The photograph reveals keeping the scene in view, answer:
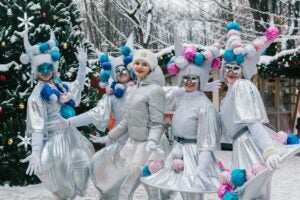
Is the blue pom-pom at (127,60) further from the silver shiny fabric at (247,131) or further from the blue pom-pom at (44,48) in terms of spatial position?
the silver shiny fabric at (247,131)

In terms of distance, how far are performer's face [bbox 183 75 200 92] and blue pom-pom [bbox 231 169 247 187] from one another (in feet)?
3.16

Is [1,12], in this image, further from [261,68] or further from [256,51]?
[261,68]

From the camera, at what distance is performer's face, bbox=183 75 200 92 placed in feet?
13.5

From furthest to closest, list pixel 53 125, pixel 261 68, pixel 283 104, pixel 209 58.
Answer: pixel 283 104, pixel 261 68, pixel 53 125, pixel 209 58

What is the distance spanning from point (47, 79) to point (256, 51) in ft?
7.76

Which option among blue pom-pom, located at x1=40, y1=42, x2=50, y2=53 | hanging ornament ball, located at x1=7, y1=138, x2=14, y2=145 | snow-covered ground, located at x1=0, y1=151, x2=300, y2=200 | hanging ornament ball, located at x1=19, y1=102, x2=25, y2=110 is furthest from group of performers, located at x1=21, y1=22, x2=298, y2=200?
hanging ornament ball, located at x1=7, y1=138, x2=14, y2=145

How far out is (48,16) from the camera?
7.80m

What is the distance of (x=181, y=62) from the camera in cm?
410

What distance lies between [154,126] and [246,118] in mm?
1035

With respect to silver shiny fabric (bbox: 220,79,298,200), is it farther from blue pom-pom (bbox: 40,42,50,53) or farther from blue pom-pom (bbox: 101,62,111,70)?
blue pom-pom (bbox: 40,42,50,53)

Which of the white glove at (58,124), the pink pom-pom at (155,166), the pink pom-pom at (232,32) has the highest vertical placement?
the pink pom-pom at (232,32)

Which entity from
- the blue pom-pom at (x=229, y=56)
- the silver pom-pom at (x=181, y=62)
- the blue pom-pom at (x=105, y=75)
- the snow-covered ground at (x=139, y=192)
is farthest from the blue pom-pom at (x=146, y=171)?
the snow-covered ground at (x=139, y=192)

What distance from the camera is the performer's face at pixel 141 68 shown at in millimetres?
4422

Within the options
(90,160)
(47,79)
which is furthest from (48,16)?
(90,160)
